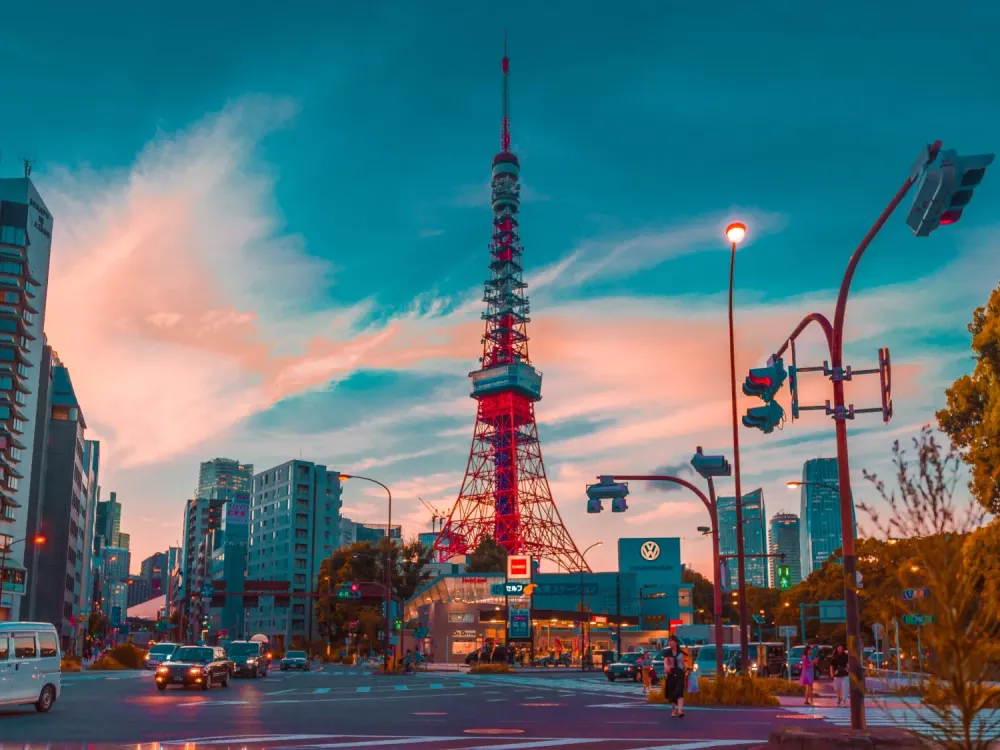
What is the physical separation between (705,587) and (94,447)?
105096 mm

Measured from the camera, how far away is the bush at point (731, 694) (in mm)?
26906

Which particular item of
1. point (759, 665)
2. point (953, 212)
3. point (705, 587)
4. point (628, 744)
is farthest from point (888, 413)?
point (705, 587)

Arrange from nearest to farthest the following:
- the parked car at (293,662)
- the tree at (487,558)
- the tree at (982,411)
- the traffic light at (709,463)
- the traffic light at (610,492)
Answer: the traffic light at (709,463) → the traffic light at (610,492) → the tree at (982,411) → the parked car at (293,662) → the tree at (487,558)

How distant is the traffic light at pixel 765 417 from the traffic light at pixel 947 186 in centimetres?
509

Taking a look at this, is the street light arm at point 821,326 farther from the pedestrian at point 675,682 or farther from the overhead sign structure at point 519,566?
the overhead sign structure at point 519,566

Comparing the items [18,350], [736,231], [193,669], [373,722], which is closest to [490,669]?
[193,669]

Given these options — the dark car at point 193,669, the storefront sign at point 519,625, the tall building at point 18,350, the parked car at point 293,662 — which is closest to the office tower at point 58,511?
the tall building at point 18,350

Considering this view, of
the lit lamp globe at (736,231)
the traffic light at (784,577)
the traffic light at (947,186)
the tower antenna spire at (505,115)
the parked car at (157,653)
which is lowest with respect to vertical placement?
the parked car at (157,653)

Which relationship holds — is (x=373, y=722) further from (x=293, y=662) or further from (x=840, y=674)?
(x=293, y=662)

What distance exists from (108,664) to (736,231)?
54.0 metres

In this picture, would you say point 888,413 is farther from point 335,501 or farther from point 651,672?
point 335,501

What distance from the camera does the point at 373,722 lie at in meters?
21.1

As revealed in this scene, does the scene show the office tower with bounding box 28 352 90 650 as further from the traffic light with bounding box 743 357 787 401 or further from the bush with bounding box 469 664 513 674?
the traffic light with bounding box 743 357 787 401

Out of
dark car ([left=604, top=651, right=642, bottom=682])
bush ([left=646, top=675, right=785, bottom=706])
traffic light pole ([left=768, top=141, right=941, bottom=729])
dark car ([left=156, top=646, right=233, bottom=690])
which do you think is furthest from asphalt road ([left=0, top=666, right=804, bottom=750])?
dark car ([left=604, top=651, right=642, bottom=682])
